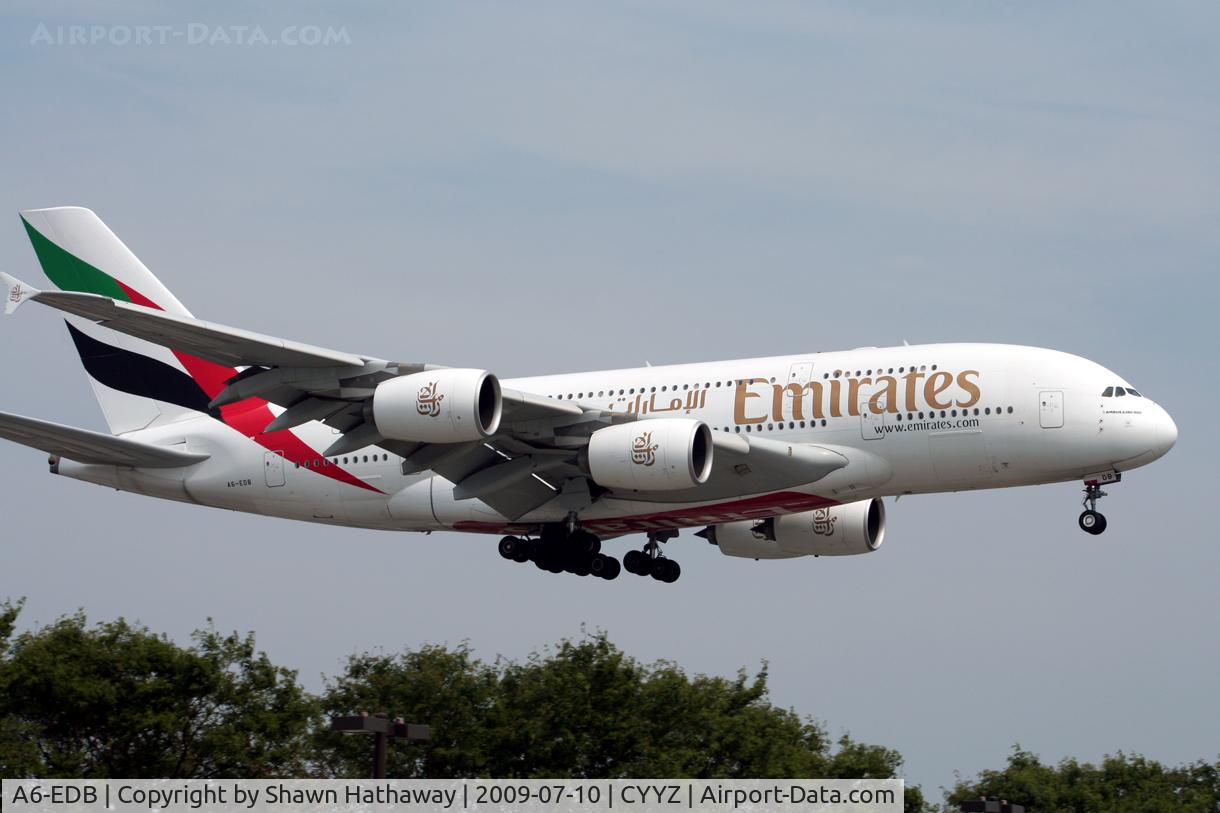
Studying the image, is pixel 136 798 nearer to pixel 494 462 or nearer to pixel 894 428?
pixel 494 462

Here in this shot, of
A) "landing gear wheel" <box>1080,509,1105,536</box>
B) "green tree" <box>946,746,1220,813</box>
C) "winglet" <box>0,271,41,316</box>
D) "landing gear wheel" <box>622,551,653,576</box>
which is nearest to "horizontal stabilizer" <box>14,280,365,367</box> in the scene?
"winglet" <box>0,271,41,316</box>

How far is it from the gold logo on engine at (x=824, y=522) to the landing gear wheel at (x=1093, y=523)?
7.34 m

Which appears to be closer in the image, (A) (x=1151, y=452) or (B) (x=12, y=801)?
(A) (x=1151, y=452)

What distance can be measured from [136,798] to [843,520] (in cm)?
1807

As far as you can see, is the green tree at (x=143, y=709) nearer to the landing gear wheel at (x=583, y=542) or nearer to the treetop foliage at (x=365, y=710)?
the treetop foliage at (x=365, y=710)

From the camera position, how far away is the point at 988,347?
3919 centimetres

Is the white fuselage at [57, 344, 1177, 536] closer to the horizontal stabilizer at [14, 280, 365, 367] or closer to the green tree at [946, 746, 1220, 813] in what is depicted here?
the horizontal stabilizer at [14, 280, 365, 367]

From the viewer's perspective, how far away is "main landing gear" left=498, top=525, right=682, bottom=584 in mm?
42344

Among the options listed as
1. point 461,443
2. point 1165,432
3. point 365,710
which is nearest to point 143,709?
point 365,710

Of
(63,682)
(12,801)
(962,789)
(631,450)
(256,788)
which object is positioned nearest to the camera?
(631,450)

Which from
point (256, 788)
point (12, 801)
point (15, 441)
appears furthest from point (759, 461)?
point (12, 801)

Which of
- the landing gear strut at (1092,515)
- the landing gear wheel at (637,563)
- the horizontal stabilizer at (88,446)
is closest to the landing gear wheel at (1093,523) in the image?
the landing gear strut at (1092,515)

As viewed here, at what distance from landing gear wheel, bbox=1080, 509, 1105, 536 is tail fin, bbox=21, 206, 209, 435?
21.3 meters

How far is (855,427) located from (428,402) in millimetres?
9143
